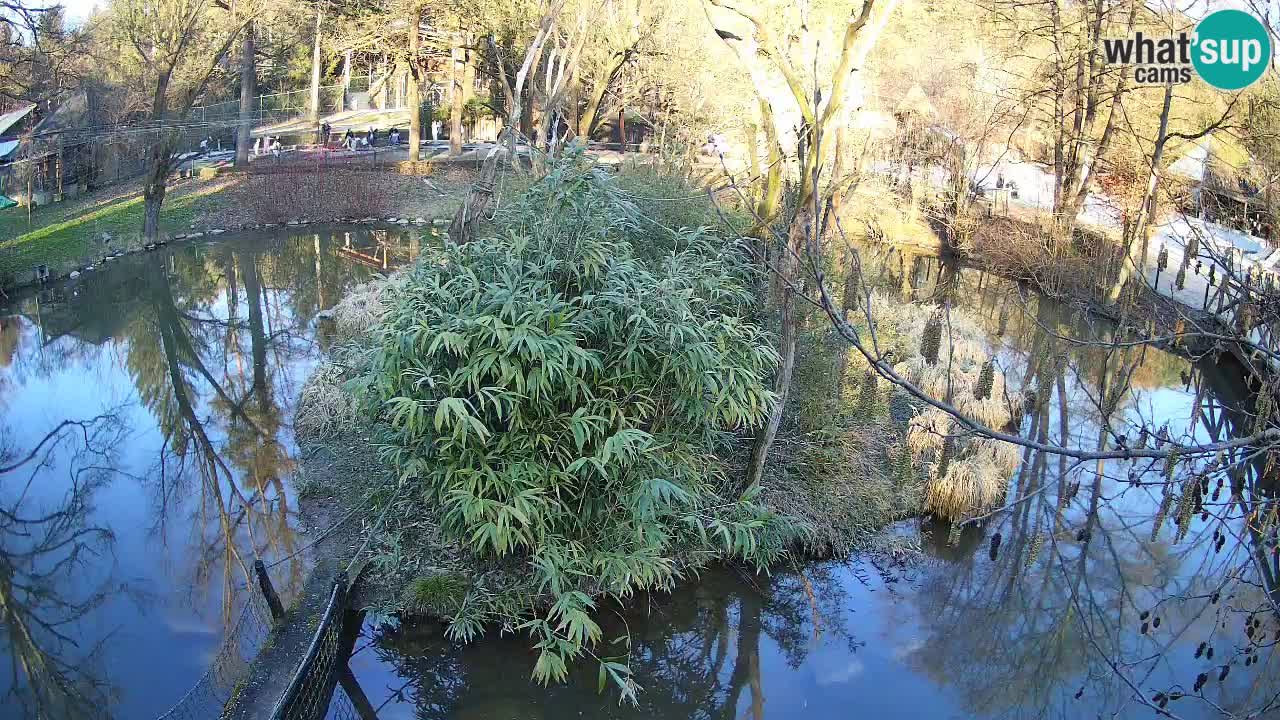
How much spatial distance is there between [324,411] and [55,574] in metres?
3.04

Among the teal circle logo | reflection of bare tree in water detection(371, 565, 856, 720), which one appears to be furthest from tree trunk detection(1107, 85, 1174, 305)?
reflection of bare tree in water detection(371, 565, 856, 720)

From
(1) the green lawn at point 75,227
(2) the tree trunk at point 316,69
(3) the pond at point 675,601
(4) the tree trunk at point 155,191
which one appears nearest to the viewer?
(3) the pond at point 675,601

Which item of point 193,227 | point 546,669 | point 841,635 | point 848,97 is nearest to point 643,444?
point 546,669

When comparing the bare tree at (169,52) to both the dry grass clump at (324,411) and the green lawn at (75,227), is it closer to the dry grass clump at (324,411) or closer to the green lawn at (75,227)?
the green lawn at (75,227)

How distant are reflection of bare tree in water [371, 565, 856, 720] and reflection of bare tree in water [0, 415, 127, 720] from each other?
6.92 feet

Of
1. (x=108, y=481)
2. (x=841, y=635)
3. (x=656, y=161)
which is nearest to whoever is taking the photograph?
(x=841, y=635)

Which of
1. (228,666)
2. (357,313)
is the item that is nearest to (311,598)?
(228,666)

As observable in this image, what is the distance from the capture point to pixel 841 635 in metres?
7.35

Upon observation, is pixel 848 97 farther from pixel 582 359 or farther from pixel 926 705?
pixel 926 705

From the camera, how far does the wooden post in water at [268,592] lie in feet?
20.6

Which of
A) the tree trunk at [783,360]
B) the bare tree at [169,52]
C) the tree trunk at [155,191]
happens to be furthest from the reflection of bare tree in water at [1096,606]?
the bare tree at [169,52]

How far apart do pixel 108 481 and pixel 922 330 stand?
397 inches

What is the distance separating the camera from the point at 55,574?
26.1ft

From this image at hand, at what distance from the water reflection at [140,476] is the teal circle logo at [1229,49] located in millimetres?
10659
